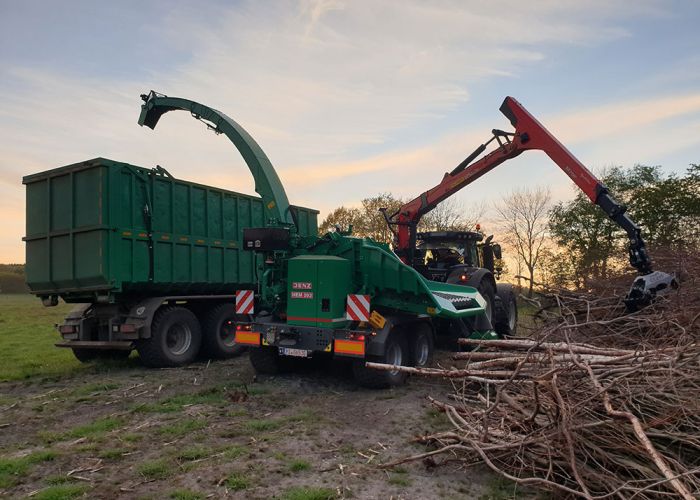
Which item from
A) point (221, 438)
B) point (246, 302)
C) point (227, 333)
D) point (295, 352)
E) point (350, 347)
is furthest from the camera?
point (227, 333)

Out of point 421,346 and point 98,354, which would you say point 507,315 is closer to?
point 421,346

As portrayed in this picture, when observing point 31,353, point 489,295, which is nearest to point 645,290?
point 489,295

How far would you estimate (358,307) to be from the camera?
7.14 metres

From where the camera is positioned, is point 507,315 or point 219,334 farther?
point 507,315

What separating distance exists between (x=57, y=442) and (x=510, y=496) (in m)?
4.33

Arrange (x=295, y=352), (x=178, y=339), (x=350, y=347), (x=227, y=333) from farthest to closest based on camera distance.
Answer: (x=227, y=333)
(x=178, y=339)
(x=295, y=352)
(x=350, y=347)

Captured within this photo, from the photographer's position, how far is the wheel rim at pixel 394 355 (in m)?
7.25

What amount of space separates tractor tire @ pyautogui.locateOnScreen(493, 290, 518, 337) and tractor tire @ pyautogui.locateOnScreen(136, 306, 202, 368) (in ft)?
20.0

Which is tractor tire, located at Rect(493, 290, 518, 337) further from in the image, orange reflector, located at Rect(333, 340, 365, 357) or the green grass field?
the green grass field

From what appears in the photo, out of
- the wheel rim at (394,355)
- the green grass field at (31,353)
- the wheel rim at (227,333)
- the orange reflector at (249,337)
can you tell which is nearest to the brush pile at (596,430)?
the wheel rim at (394,355)

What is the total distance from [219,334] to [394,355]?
408 centimetres

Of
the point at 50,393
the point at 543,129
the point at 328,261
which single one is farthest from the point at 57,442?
the point at 543,129

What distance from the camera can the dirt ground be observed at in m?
4.19

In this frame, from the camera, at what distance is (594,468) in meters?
4.02
